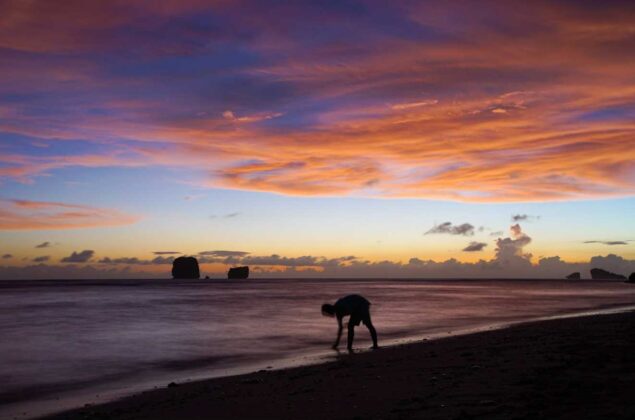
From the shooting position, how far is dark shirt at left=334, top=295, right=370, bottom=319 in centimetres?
1878

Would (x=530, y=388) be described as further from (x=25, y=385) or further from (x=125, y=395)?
(x=25, y=385)

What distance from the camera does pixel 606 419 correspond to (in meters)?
6.75

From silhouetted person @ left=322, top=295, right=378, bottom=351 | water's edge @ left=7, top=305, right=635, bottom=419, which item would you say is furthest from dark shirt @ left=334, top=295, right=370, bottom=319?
water's edge @ left=7, top=305, right=635, bottom=419

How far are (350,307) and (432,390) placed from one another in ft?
A: 30.1

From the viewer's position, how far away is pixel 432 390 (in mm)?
9781

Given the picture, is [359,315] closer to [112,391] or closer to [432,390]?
[112,391]

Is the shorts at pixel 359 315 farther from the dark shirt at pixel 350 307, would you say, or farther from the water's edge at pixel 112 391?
the water's edge at pixel 112 391

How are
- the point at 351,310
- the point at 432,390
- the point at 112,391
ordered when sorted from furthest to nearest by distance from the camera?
the point at 351,310
the point at 112,391
the point at 432,390

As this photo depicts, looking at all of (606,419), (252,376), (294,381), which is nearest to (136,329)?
(252,376)

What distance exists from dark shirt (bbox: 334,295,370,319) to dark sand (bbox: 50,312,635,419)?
3.15 m

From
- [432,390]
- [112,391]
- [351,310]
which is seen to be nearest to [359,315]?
[351,310]

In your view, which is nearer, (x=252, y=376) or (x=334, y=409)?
(x=334, y=409)

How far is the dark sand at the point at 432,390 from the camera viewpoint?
798 cm

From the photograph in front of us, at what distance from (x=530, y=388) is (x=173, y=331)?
2426 cm
